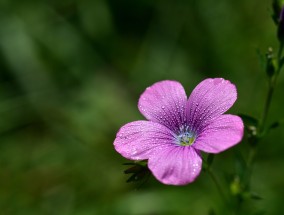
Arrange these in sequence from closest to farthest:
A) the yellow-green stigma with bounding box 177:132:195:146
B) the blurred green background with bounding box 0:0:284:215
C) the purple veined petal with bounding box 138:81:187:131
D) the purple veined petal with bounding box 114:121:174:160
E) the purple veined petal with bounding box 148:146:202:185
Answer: the purple veined petal with bounding box 148:146:202:185, the purple veined petal with bounding box 114:121:174:160, the yellow-green stigma with bounding box 177:132:195:146, the purple veined petal with bounding box 138:81:187:131, the blurred green background with bounding box 0:0:284:215

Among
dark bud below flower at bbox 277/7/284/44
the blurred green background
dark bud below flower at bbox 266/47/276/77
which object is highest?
dark bud below flower at bbox 277/7/284/44

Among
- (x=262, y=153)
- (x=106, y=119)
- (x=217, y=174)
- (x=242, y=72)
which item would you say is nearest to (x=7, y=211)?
(x=106, y=119)

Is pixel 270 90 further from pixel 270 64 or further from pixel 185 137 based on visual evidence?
pixel 185 137

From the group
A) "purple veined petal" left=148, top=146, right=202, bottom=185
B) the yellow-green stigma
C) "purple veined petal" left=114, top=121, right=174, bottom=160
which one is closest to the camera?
"purple veined petal" left=148, top=146, right=202, bottom=185

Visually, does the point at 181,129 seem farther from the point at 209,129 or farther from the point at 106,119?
the point at 106,119

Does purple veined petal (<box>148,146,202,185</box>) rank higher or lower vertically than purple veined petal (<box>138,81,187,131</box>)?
lower

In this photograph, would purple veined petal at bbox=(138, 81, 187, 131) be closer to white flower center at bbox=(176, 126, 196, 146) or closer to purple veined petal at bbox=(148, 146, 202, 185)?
white flower center at bbox=(176, 126, 196, 146)

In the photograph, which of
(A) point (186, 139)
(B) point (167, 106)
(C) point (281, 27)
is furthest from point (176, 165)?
(C) point (281, 27)

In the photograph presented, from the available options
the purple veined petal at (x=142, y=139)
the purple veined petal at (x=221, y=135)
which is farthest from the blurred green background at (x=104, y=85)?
the purple veined petal at (x=221, y=135)

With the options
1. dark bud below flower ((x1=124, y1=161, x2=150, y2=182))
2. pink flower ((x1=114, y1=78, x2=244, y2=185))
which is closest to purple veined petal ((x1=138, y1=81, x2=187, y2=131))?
pink flower ((x1=114, y1=78, x2=244, y2=185))
